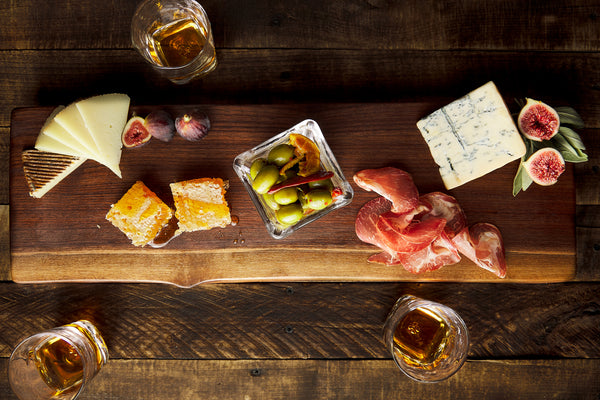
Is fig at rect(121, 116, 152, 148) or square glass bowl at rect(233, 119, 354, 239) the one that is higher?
fig at rect(121, 116, 152, 148)

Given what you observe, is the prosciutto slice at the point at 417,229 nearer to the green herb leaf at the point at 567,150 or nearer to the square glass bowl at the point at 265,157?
the square glass bowl at the point at 265,157

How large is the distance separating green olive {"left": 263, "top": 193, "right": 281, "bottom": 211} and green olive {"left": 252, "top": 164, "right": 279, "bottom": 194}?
2.0 inches

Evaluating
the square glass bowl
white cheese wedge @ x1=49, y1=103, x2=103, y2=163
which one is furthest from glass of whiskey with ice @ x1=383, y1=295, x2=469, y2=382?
white cheese wedge @ x1=49, y1=103, x2=103, y2=163

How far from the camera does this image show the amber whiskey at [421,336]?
1.47m

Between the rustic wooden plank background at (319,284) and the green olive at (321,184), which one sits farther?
the rustic wooden plank background at (319,284)

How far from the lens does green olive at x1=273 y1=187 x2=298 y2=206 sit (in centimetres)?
126

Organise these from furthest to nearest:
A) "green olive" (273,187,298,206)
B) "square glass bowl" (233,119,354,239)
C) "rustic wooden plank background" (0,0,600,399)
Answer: "rustic wooden plank background" (0,0,600,399) < "square glass bowl" (233,119,354,239) < "green olive" (273,187,298,206)

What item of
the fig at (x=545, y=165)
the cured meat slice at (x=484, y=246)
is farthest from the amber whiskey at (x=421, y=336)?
the fig at (x=545, y=165)

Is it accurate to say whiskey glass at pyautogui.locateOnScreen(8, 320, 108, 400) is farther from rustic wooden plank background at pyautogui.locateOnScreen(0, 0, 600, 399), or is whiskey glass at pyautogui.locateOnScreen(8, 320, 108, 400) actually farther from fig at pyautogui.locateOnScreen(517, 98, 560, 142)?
fig at pyautogui.locateOnScreen(517, 98, 560, 142)

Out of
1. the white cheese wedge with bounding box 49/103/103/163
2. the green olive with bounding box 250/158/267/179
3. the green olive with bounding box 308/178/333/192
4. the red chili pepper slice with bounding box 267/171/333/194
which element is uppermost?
the white cheese wedge with bounding box 49/103/103/163

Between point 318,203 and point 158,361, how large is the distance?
38.8 inches

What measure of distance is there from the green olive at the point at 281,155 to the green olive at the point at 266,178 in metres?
0.03

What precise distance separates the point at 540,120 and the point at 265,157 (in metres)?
1.00

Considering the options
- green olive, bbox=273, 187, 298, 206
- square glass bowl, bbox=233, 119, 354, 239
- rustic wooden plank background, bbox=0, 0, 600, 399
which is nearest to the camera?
green olive, bbox=273, 187, 298, 206
